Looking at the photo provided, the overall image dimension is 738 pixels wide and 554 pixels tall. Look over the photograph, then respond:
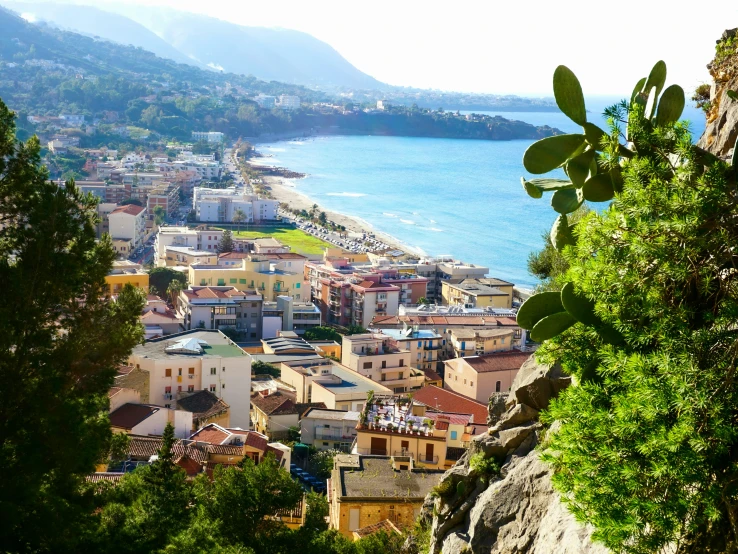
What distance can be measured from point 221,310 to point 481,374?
1213cm

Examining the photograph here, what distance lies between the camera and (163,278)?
131 ft

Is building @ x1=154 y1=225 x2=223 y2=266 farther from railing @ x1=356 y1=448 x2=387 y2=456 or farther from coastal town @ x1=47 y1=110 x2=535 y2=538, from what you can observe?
railing @ x1=356 y1=448 x2=387 y2=456

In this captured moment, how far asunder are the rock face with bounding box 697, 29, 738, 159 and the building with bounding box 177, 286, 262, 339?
27.9 m

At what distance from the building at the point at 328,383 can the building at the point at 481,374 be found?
2.45 metres

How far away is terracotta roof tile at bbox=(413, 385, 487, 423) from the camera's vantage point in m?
22.4

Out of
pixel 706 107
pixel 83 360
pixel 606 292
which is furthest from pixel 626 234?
pixel 83 360

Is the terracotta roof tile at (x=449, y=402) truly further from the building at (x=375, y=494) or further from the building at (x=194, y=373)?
the building at (x=375, y=494)

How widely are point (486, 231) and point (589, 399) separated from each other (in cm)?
6636

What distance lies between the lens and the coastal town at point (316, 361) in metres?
15.5

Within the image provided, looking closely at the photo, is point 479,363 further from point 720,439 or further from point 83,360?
point 720,439

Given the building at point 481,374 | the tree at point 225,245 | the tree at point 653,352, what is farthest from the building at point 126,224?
the tree at point 653,352

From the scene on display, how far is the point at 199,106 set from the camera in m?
146

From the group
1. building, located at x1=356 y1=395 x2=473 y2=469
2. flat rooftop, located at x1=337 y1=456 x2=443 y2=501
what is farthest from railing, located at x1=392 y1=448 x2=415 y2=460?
flat rooftop, located at x1=337 y1=456 x2=443 y2=501

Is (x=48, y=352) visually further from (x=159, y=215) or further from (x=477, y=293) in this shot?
(x=159, y=215)
